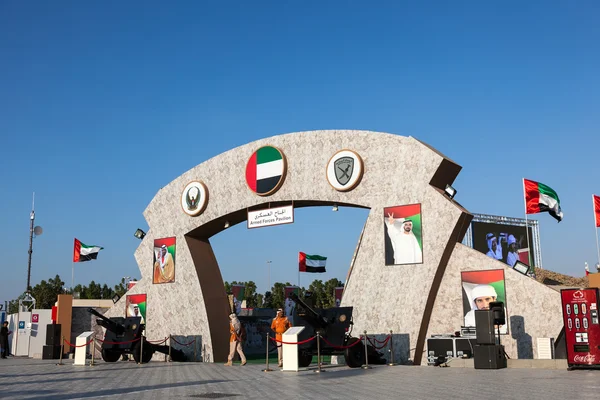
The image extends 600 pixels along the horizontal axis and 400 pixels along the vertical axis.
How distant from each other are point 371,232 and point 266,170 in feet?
16.8

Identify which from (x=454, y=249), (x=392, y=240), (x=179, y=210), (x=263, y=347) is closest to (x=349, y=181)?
(x=392, y=240)

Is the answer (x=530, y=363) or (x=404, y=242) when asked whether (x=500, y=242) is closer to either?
(x=404, y=242)

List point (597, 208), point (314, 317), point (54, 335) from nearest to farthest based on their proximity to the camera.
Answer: point (314, 317) < point (597, 208) < point (54, 335)

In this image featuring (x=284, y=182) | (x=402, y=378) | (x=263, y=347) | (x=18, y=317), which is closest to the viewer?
(x=402, y=378)

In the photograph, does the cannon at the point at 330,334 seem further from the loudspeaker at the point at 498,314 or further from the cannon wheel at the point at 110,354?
the cannon wheel at the point at 110,354

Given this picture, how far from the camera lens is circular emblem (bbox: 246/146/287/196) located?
925 inches

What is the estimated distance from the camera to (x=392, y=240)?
2084 centimetres

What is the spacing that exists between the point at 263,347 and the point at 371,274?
19395 millimetres

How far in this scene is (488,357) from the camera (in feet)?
54.7

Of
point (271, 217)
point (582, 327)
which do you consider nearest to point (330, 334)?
point (271, 217)

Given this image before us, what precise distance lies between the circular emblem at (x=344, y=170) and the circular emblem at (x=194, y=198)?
6227mm

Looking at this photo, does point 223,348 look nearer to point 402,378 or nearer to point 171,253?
point 171,253

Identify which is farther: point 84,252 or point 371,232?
point 84,252

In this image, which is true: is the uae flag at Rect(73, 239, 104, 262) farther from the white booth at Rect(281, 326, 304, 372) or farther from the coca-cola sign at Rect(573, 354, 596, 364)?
the coca-cola sign at Rect(573, 354, 596, 364)
